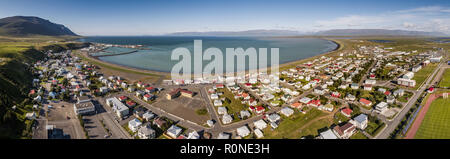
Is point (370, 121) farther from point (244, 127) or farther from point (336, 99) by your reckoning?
point (244, 127)

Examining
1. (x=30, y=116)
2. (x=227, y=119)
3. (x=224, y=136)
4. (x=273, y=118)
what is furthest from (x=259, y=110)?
(x=30, y=116)

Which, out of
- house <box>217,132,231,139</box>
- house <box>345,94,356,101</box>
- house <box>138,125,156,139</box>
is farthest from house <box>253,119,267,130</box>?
house <box>345,94,356,101</box>

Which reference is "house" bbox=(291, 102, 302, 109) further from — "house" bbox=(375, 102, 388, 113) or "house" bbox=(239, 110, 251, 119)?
"house" bbox=(375, 102, 388, 113)

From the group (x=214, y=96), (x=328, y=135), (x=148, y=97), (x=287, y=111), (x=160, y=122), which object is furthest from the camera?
(x=214, y=96)

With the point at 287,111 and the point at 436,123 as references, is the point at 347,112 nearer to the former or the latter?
the point at 287,111
